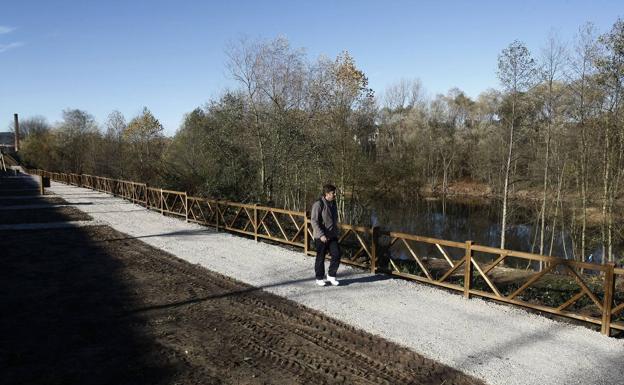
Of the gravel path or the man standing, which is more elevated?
the man standing

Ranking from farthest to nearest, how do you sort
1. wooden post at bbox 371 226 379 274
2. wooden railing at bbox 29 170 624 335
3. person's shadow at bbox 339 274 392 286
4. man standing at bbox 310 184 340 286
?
wooden post at bbox 371 226 379 274 < person's shadow at bbox 339 274 392 286 < man standing at bbox 310 184 340 286 < wooden railing at bbox 29 170 624 335

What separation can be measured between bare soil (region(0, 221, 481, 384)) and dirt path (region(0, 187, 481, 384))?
0.5 inches

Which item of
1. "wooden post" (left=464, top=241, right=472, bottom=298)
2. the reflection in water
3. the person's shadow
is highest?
"wooden post" (left=464, top=241, right=472, bottom=298)

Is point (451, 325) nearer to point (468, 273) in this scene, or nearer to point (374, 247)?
point (468, 273)

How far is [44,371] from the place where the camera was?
13.6 ft

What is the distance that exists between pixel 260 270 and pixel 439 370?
4.65 metres

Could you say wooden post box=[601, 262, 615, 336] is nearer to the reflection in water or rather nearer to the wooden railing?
the wooden railing

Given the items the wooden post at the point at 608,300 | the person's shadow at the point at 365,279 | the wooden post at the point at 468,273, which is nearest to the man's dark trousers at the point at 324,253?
the person's shadow at the point at 365,279

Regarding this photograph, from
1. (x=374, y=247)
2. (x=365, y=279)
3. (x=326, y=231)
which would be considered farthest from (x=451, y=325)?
(x=374, y=247)

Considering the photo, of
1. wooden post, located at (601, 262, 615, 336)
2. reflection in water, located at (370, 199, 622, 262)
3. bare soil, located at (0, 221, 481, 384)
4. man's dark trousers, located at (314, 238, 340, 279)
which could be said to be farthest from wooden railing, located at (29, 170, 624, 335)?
reflection in water, located at (370, 199, 622, 262)

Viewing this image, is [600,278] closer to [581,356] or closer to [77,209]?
[581,356]

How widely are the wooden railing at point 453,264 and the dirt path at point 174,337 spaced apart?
2.42 metres

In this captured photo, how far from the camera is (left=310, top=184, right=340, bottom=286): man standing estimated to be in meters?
7.03

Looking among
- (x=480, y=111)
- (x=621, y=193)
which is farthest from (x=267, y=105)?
(x=480, y=111)
